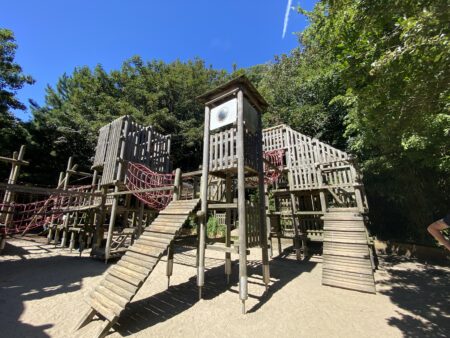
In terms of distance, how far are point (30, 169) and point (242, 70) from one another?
23.2 meters

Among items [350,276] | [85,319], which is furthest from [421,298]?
[85,319]

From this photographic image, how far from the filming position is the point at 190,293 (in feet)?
19.2

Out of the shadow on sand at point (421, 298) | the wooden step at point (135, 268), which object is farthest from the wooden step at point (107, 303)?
the shadow on sand at point (421, 298)

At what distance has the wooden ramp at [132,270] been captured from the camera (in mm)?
3877

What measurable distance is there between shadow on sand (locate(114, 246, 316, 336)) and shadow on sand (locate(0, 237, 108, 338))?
4.80 ft

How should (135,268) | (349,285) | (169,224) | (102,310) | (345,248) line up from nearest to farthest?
1. (102,310)
2. (135,268)
3. (169,224)
4. (349,285)
5. (345,248)

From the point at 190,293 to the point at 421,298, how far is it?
610 centimetres

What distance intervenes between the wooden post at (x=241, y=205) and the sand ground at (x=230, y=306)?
1.95ft

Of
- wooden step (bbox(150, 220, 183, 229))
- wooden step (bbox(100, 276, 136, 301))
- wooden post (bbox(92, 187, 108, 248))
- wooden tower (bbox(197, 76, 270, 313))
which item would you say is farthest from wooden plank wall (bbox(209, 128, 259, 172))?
wooden post (bbox(92, 187, 108, 248))

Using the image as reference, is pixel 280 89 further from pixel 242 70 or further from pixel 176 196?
pixel 176 196

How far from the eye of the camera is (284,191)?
35.9 feet

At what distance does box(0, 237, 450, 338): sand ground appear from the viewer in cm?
395

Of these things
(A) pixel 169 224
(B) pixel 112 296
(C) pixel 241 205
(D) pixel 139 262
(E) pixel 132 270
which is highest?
(C) pixel 241 205

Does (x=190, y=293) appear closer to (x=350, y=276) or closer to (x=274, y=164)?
(x=350, y=276)
